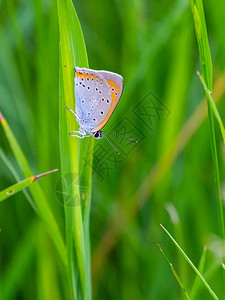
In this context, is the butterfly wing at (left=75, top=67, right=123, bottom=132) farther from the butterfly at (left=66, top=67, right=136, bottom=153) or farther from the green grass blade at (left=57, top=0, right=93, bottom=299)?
the green grass blade at (left=57, top=0, right=93, bottom=299)

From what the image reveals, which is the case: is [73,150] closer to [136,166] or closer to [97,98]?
[97,98]

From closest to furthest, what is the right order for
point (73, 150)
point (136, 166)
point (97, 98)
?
point (73, 150) → point (97, 98) → point (136, 166)

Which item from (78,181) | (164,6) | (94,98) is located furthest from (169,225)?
(164,6)

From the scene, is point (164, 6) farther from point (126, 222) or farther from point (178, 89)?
point (126, 222)

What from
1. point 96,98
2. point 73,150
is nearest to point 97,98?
point 96,98

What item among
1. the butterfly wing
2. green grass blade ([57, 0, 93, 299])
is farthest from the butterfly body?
green grass blade ([57, 0, 93, 299])

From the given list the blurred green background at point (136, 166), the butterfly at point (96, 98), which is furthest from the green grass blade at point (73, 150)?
the blurred green background at point (136, 166)
